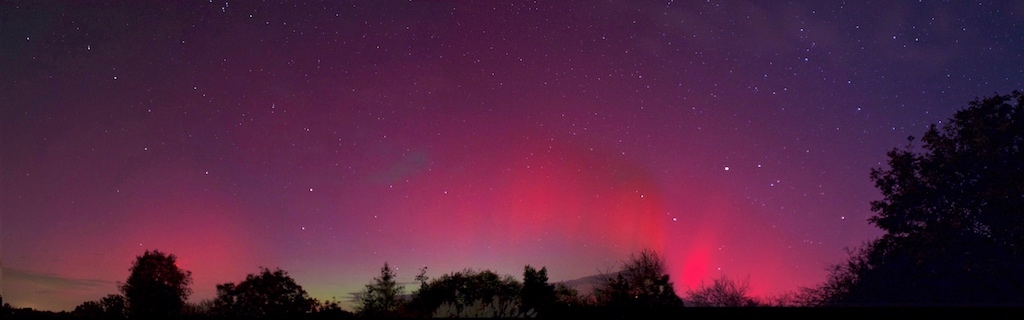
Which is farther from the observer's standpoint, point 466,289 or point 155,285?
point 155,285

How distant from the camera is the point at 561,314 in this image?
8922 mm

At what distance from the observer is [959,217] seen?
30812 millimetres

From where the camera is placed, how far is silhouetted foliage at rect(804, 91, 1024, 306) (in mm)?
29406

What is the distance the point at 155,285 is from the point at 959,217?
131ft

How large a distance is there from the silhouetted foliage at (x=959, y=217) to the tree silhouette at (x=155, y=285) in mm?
36045

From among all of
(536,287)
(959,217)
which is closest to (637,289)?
(536,287)

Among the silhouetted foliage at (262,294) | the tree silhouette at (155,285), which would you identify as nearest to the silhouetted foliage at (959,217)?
the silhouetted foliage at (262,294)

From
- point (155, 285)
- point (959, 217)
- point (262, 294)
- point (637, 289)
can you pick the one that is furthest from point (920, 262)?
point (155, 285)

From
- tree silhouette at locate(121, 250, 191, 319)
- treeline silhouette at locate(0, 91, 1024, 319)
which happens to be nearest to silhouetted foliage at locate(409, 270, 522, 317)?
treeline silhouette at locate(0, 91, 1024, 319)

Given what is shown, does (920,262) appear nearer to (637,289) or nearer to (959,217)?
(959,217)

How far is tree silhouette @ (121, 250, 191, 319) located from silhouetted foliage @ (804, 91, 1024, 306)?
36045 millimetres

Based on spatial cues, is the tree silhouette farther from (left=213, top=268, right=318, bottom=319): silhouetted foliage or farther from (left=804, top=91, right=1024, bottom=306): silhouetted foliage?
(left=804, top=91, right=1024, bottom=306): silhouetted foliage

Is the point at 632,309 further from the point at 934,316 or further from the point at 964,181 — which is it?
the point at 964,181

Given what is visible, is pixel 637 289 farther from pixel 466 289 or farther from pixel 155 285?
pixel 155 285
